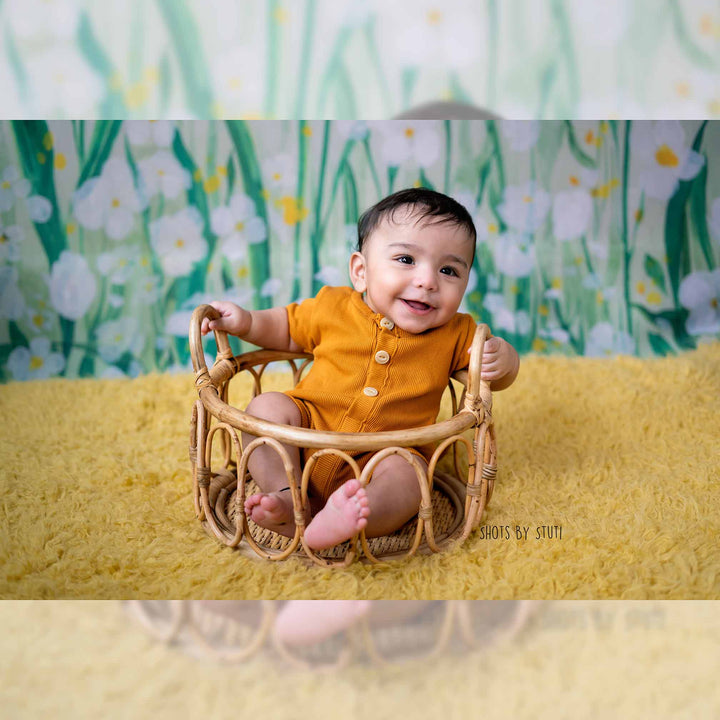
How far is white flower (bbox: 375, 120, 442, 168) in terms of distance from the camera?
71.7 inches

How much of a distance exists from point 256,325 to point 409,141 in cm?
79

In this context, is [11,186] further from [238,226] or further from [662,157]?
[662,157]

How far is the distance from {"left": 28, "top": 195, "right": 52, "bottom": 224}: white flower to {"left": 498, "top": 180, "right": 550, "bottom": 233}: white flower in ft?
3.60

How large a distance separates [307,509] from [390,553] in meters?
0.14

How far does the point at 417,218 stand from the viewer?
1.14 m

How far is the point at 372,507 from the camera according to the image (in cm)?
102

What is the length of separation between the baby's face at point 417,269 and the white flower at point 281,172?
706 millimetres

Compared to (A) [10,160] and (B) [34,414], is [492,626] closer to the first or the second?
(B) [34,414]

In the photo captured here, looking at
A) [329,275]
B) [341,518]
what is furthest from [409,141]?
[341,518]

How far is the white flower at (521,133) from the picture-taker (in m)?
1.83

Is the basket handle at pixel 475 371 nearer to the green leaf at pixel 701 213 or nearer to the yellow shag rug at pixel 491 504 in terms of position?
the yellow shag rug at pixel 491 504

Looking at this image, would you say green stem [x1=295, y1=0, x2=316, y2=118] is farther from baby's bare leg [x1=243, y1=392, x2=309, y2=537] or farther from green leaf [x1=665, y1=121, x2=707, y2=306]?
green leaf [x1=665, y1=121, x2=707, y2=306]

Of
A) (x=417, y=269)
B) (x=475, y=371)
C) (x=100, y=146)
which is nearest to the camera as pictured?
(x=475, y=371)

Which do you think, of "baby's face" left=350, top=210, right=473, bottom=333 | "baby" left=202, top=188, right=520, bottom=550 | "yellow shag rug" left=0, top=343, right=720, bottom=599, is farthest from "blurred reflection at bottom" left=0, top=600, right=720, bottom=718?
"baby's face" left=350, top=210, right=473, bottom=333
